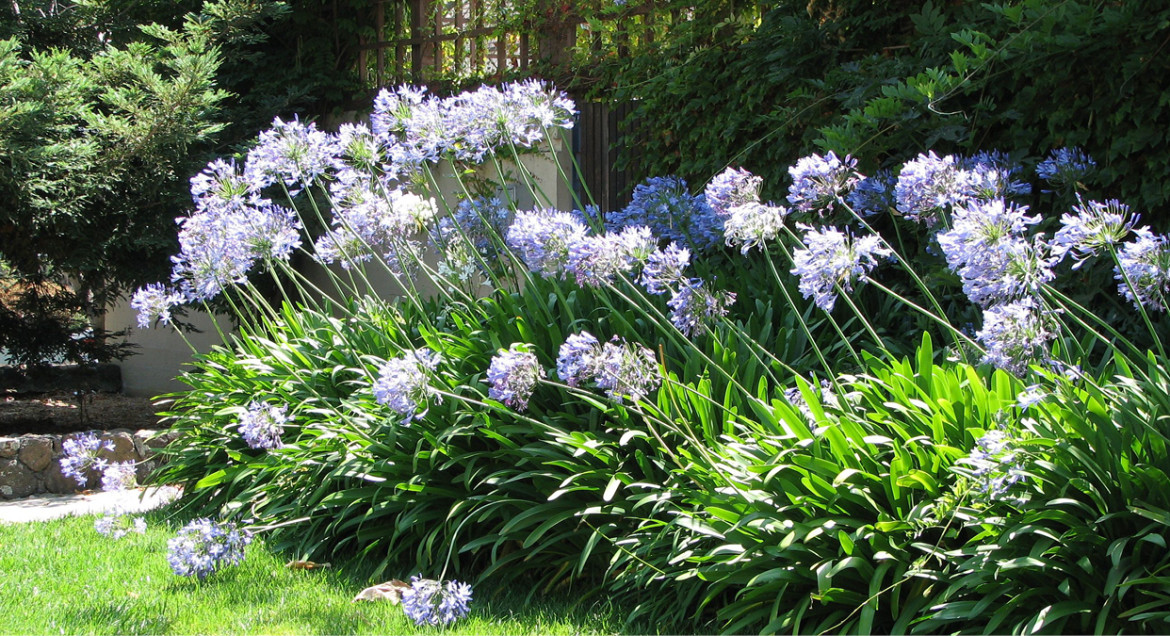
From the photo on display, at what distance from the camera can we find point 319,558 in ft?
13.3

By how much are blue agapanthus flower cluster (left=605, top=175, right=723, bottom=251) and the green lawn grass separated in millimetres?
2027

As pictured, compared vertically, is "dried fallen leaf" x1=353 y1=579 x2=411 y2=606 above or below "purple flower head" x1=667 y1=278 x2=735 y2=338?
below

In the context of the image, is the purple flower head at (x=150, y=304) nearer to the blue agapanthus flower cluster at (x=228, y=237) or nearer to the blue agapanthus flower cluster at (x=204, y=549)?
the blue agapanthus flower cluster at (x=228, y=237)

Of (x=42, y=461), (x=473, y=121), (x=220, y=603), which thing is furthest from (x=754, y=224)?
(x=42, y=461)

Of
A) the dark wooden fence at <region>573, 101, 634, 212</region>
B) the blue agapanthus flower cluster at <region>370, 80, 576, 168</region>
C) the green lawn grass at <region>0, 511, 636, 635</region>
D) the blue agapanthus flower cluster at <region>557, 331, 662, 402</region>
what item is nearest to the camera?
the blue agapanthus flower cluster at <region>557, 331, 662, 402</region>

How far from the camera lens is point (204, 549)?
3.63 meters

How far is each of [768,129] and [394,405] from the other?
2.92m

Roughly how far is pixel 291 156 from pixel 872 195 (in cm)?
253

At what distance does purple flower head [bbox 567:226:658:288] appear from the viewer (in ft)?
10.3

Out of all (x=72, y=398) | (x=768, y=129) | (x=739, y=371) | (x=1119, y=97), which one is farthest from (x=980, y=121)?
(x=72, y=398)

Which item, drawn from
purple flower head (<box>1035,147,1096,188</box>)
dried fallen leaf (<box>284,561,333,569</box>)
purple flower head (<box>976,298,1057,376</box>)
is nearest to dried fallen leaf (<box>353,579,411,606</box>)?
dried fallen leaf (<box>284,561,333,569</box>)

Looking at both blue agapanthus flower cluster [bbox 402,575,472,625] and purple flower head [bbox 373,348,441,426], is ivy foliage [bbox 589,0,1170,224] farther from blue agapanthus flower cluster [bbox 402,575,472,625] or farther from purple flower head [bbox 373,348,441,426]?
blue agapanthus flower cluster [bbox 402,575,472,625]

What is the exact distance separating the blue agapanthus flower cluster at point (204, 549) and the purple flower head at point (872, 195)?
273 cm

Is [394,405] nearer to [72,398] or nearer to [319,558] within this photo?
[319,558]
